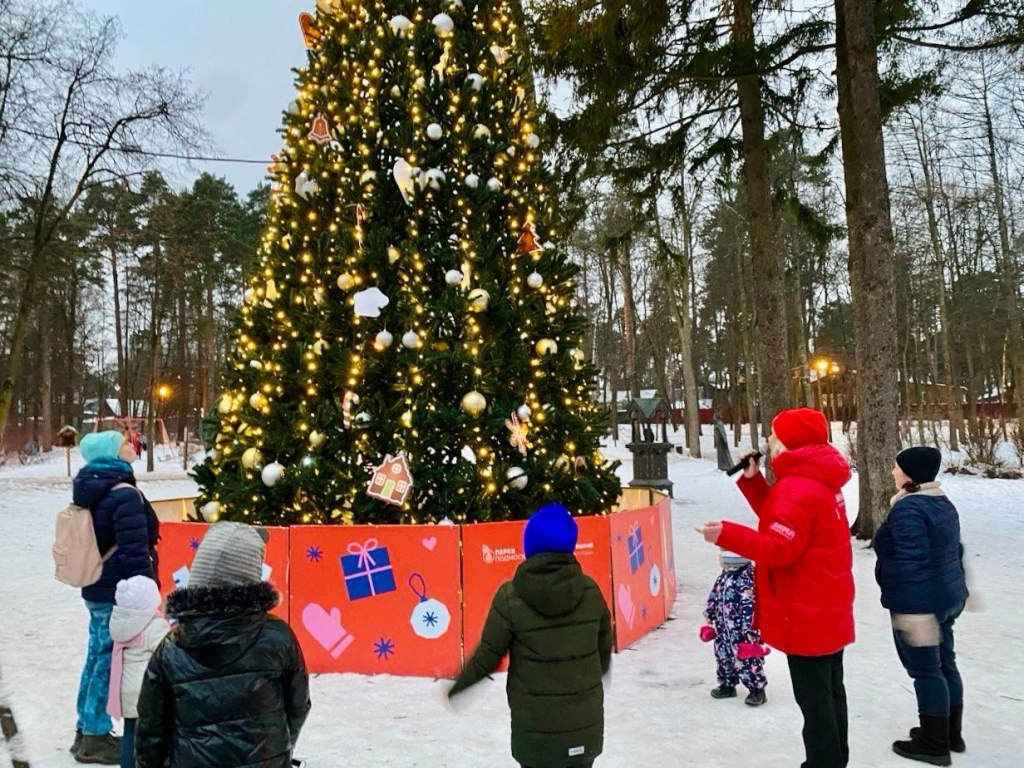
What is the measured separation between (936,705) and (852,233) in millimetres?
8557

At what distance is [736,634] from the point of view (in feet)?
16.4

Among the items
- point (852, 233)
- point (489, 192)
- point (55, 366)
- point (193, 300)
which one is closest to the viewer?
point (489, 192)

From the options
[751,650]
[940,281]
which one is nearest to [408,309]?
[751,650]

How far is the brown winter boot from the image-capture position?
4.16 metres

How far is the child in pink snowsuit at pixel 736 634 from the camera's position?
16.2 feet

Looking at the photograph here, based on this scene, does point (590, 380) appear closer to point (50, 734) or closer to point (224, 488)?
point (224, 488)

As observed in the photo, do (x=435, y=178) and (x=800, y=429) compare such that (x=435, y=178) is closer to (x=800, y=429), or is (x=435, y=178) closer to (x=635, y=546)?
(x=635, y=546)

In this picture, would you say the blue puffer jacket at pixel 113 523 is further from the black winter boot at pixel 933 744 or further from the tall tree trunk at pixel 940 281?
the tall tree trunk at pixel 940 281

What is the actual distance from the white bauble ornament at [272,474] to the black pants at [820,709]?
4.43 metres

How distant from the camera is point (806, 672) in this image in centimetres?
342

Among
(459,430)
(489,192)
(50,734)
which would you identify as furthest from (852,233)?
(50,734)

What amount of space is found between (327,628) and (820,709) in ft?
12.4

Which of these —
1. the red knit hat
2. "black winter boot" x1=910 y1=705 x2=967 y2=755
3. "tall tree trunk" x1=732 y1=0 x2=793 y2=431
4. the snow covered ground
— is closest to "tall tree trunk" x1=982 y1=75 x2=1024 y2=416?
"tall tree trunk" x1=732 y1=0 x2=793 y2=431

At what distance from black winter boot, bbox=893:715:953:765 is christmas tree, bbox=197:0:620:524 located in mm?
3316
